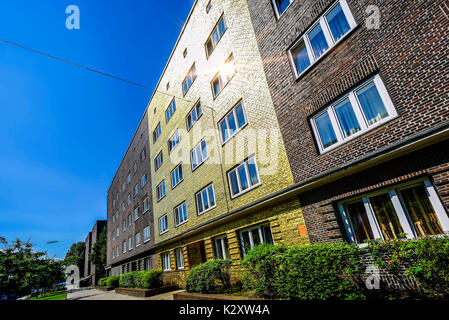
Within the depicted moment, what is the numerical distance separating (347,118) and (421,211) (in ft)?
11.0

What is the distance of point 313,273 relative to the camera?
6.14m

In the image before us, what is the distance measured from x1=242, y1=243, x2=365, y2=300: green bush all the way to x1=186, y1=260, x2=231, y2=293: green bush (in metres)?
3.46

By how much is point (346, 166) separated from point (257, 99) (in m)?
5.65

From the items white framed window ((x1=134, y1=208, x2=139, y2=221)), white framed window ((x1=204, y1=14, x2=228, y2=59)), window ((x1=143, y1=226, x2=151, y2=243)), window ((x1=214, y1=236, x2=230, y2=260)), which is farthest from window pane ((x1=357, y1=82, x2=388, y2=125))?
white framed window ((x1=134, y1=208, x2=139, y2=221))

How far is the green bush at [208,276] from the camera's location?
10250mm

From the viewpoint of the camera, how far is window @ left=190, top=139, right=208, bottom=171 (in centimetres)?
1519

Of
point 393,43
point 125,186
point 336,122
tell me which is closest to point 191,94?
point 336,122

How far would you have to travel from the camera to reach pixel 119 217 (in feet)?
120

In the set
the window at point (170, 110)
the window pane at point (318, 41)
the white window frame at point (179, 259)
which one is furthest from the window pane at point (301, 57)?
the white window frame at point (179, 259)

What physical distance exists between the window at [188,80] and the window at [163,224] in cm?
1103

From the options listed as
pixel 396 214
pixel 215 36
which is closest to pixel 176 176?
pixel 215 36

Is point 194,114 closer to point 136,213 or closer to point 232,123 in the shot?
point 232,123

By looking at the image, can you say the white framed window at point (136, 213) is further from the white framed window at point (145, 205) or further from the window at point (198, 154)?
the window at point (198, 154)
